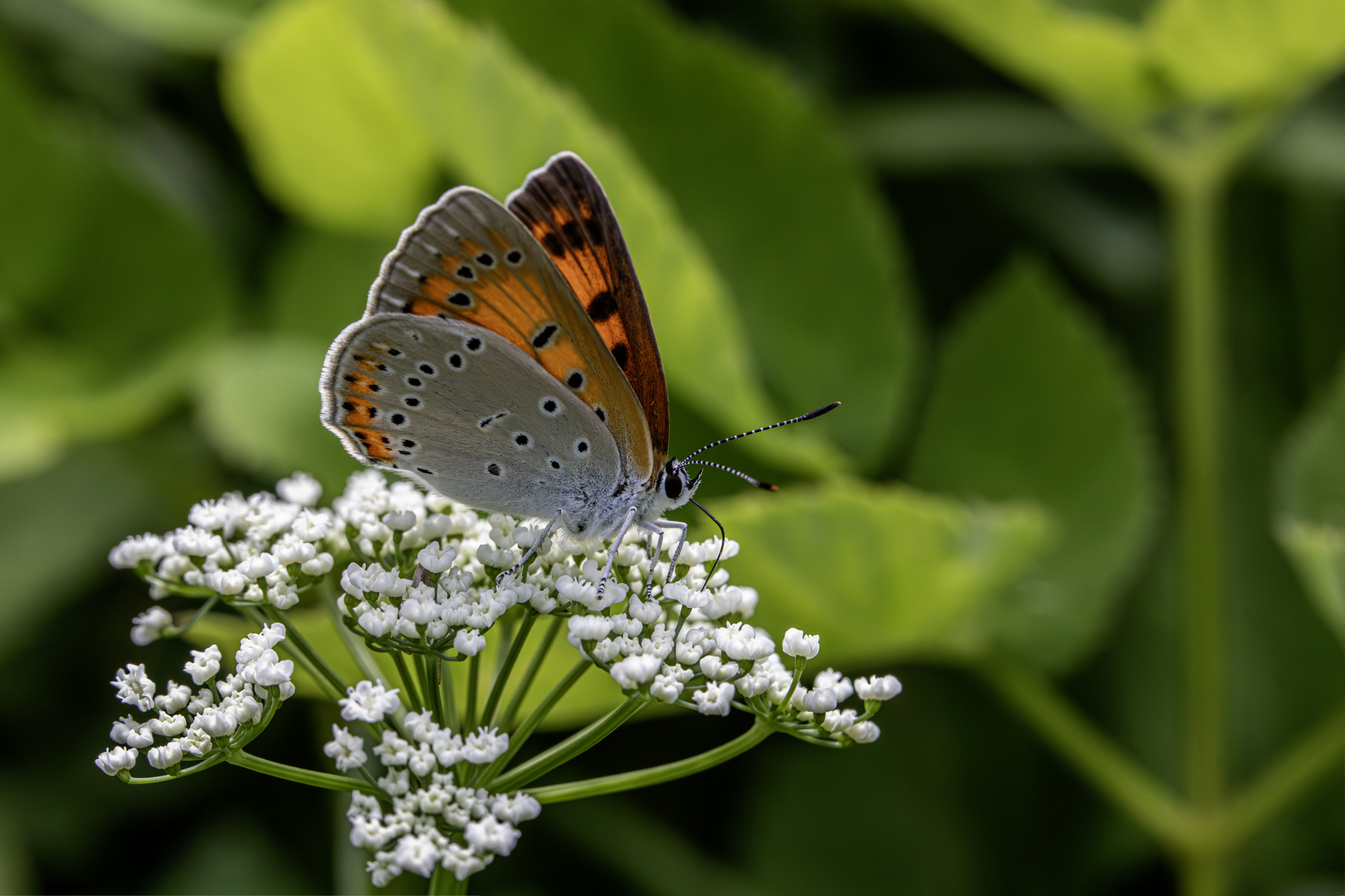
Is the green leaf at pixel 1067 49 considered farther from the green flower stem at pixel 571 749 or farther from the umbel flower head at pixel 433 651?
the green flower stem at pixel 571 749

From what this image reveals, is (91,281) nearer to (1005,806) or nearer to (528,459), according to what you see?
(528,459)

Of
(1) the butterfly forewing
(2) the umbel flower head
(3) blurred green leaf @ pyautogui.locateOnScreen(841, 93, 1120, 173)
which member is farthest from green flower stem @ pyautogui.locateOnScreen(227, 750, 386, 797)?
(3) blurred green leaf @ pyautogui.locateOnScreen(841, 93, 1120, 173)

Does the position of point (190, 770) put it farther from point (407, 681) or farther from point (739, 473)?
point (739, 473)

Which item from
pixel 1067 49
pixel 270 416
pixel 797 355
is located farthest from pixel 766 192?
pixel 270 416

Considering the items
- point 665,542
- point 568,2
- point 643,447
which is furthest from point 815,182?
point 665,542

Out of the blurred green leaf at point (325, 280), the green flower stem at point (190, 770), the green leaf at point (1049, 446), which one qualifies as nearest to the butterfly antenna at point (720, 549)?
the green flower stem at point (190, 770)
